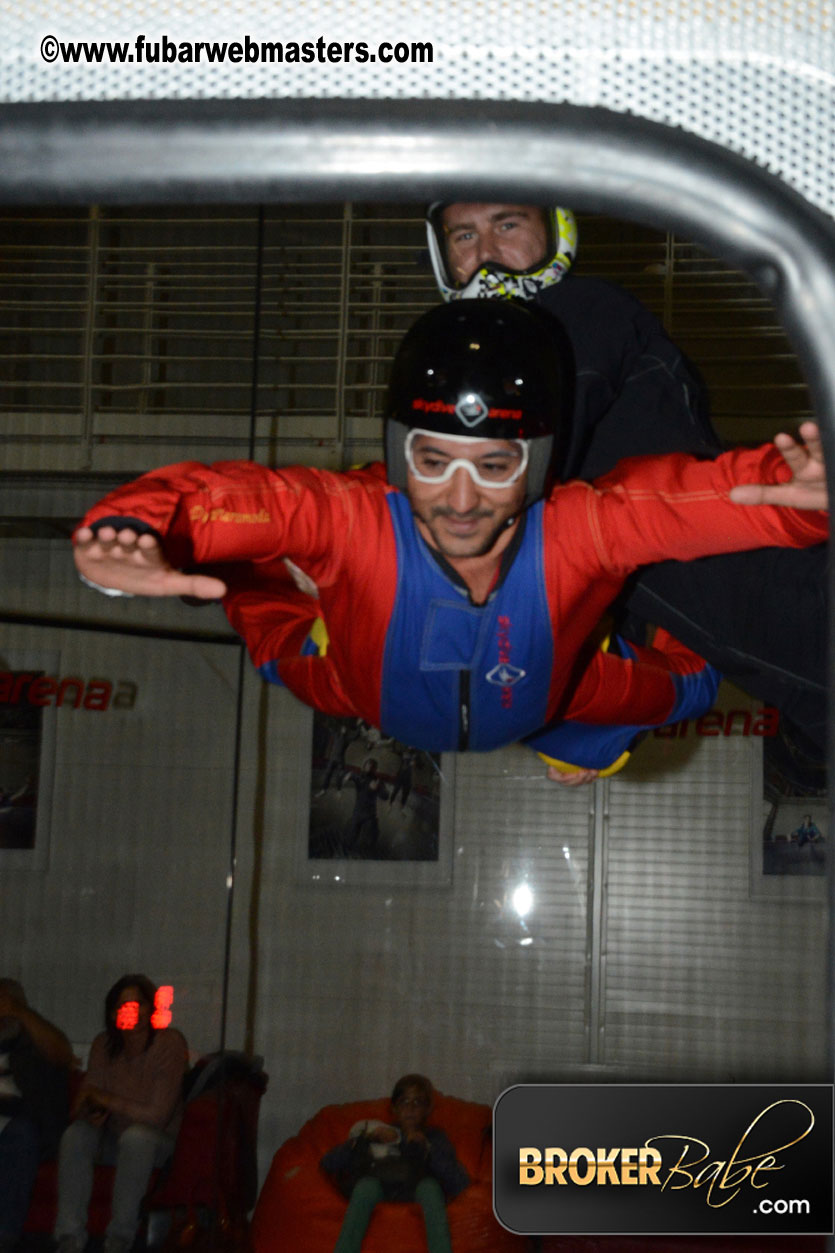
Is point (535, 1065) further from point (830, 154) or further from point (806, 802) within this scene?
point (830, 154)

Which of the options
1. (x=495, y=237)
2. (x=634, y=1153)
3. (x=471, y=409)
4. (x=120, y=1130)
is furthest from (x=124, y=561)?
(x=120, y=1130)

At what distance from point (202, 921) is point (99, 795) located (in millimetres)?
525

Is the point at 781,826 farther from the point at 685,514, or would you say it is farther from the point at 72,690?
the point at 685,514

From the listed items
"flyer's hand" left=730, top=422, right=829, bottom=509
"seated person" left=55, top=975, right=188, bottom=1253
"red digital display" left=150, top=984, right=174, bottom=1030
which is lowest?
"seated person" left=55, top=975, right=188, bottom=1253

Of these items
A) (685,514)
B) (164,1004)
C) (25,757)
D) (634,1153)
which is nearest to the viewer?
(634,1153)

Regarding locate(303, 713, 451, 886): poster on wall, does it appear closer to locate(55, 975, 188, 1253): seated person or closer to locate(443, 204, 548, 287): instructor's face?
locate(55, 975, 188, 1253): seated person

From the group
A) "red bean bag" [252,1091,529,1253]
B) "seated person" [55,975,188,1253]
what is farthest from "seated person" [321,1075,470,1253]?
"seated person" [55,975,188,1253]

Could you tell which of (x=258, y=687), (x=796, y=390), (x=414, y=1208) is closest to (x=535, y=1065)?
(x=414, y=1208)

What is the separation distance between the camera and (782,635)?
138cm

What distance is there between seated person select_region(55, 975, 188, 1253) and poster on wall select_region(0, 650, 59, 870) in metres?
0.73

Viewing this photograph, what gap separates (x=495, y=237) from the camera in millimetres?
1315

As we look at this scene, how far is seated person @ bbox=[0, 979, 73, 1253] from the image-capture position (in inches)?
109

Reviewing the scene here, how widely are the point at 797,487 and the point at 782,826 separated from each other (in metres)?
3.08

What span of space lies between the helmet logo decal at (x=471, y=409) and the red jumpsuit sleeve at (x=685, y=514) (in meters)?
Result: 0.16
